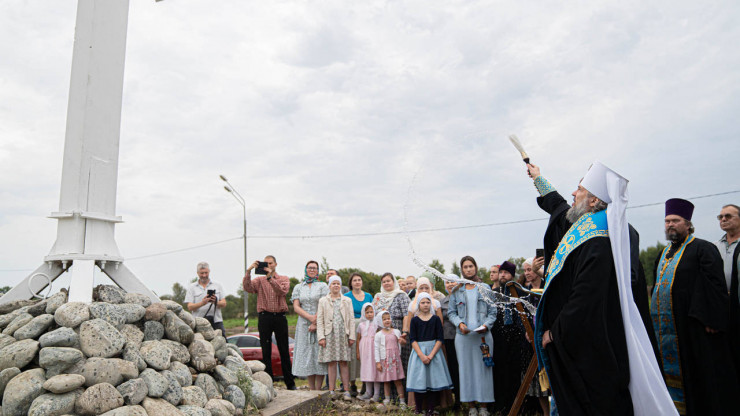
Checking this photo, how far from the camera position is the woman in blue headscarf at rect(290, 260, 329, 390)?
764 centimetres

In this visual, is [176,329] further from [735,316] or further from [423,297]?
[735,316]

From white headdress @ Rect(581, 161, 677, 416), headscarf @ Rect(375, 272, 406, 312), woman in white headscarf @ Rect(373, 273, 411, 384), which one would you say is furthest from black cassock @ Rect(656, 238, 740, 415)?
headscarf @ Rect(375, 272, 406, 312)

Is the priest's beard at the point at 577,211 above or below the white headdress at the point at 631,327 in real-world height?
above

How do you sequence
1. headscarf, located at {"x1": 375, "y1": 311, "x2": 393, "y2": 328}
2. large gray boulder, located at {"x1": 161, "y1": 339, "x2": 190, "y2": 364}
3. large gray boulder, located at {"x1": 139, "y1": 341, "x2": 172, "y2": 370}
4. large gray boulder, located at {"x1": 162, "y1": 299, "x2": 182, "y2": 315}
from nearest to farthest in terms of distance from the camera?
large gray boulder, located at {"x1": 139, "y1": 341, "x2": 172, "y2": 370}
large gray boulder, located at {"x1": 161, "y1": 339, "x2": 190, "y2": 364}
large gray boulder, located at {"x1": 162, "y1": 299, "x2": 182, "y2": 315}
headscarf, located at {"x1": 375, "y1": 311, "x2": 393, "y2": 328}

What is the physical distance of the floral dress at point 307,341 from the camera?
7625mm

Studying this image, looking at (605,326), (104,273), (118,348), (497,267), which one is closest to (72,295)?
(104,273)

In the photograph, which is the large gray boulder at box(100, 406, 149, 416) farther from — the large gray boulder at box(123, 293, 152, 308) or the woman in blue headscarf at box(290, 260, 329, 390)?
the woman in blue headscarf at box(290, 260, 329, 390)

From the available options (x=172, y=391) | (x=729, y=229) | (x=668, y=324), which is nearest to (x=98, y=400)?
(x=172, y=391)

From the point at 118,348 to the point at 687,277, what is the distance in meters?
5.07

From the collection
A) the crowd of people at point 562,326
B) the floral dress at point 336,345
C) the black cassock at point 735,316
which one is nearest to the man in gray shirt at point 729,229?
the crowd of people at point 562,326

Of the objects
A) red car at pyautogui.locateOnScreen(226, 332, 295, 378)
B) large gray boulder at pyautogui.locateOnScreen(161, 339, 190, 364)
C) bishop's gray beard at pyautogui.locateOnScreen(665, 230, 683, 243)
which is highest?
bishop's gray beard at pyautogui.locateOnScreen(665, 230, 683, 243)

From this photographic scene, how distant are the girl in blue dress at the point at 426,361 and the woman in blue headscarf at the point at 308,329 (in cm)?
156

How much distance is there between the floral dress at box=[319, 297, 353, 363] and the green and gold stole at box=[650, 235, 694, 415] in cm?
398

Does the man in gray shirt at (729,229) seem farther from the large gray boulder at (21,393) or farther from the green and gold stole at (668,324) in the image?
the large gray boulder at (21,393)
